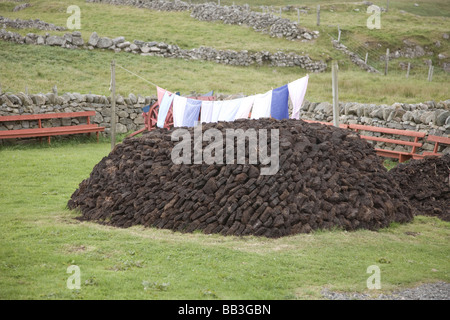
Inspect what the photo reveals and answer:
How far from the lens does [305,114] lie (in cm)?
1700

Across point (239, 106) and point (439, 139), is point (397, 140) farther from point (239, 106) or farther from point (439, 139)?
point (239, 106)

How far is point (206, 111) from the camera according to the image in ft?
44.7

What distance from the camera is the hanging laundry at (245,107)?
12.7 meters

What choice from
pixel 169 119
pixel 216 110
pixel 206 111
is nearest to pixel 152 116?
pixel 169 119

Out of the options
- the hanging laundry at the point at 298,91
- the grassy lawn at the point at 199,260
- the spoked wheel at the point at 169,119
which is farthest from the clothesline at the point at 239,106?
the grassy lawn at the point at 199,260

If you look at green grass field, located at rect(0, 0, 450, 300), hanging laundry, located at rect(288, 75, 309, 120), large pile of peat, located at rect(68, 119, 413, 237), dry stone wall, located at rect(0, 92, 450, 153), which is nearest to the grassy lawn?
green grass field, located at rect(0, 0, 450, 300)

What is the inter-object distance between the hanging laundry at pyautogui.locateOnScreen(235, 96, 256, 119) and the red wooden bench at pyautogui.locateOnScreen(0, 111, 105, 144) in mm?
7495

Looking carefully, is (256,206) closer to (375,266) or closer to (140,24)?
(375,266)

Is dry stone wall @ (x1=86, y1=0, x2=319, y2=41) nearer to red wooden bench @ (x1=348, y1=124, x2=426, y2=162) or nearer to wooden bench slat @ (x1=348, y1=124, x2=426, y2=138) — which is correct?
wooden bench slat @ (x1=348, y1=124, x2=426, y2=138)

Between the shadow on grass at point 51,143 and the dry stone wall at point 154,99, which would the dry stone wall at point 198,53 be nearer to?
the dry stone wall at point 154,99

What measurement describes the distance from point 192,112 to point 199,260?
7889mm

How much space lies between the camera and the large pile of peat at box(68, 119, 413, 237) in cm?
795

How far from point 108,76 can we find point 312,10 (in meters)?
28.1
